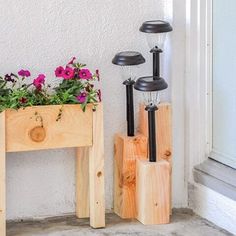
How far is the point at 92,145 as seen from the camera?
253cm

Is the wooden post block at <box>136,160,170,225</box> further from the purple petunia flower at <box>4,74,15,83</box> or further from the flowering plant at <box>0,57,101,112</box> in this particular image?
the purple petunia flower at <box>4,74,15,83</box>

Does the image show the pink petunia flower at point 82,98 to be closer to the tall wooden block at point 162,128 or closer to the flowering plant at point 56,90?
the flowering plant at point 56,90

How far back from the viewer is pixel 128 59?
2.56m

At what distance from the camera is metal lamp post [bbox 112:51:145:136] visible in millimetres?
2562

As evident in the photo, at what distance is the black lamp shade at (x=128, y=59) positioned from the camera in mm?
2559

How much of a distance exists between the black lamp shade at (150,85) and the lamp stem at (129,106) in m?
0.12

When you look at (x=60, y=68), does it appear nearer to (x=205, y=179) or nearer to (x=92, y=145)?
(x=92, y=145)

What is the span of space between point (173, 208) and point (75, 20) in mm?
889

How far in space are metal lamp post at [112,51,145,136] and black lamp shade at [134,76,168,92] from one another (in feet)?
0.28

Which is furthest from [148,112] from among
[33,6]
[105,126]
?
[33,6]

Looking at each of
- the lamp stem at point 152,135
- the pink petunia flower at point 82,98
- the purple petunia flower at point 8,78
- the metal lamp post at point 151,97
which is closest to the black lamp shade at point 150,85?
the metal lamp post at point 151,97

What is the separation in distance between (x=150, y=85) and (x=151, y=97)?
88 millimetres

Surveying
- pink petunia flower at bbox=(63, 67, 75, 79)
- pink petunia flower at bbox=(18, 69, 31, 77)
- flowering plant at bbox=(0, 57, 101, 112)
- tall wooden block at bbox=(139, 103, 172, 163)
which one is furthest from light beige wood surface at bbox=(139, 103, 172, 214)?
pink petunia flower at bbox=(18, 69, 31, 77)

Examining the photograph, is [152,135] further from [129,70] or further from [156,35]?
[156,35]
